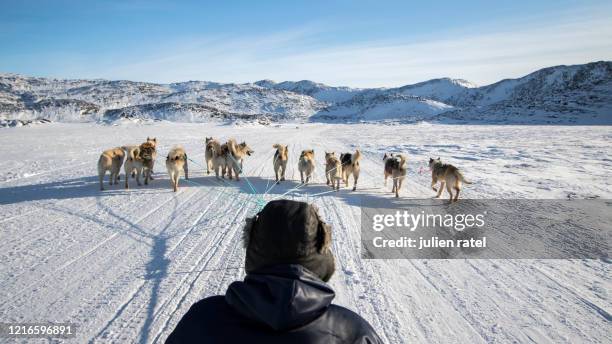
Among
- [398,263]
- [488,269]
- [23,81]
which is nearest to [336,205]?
[398,263]

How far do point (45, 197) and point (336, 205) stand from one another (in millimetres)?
6873

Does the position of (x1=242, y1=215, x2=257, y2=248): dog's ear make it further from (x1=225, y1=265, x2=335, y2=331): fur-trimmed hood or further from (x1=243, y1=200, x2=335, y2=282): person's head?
(x1=225, y1=265, x2=335, y2=331): fur-trimmed hood

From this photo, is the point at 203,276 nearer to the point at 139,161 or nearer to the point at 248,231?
the point at 248,231

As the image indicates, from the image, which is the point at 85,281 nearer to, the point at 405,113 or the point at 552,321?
the point at 552,321

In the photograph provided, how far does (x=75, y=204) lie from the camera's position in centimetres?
778

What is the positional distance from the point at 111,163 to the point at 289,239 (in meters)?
9.48

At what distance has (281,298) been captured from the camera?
125 centimetres

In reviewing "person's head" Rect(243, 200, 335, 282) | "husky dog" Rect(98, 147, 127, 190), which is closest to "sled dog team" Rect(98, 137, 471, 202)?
"husky dog" Rect(98, 147, 127, 190)

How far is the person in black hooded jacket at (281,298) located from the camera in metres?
1.25

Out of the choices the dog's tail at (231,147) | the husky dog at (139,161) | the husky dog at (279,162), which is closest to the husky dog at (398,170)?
the husky dog at (279,162)

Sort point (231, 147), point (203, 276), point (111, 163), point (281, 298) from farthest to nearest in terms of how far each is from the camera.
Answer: point (231, 147), point (111, 163), point (203, 276), point (281, 298)

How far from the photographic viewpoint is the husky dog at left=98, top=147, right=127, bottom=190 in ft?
30.2

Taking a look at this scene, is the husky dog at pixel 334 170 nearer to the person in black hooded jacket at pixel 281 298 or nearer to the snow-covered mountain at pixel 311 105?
the person in black hooded jacket at pixel 281 298

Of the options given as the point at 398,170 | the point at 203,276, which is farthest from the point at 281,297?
the point at 398,170
